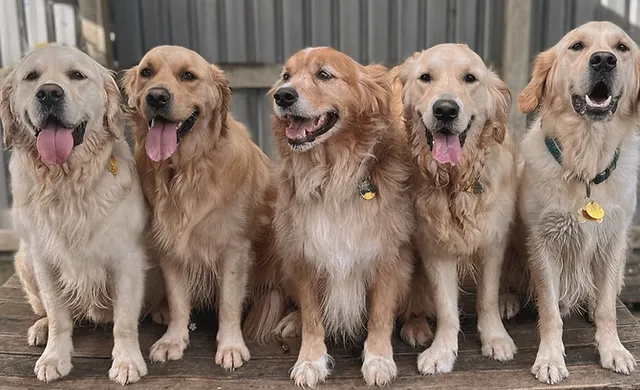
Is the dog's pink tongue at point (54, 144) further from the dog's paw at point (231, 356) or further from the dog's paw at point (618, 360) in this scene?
the dog's paw at point (618, 360)

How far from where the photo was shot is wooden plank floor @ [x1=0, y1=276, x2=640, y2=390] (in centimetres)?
220

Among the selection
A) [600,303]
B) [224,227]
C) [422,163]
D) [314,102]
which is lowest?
[600,303]

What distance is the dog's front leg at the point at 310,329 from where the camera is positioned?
224 cm

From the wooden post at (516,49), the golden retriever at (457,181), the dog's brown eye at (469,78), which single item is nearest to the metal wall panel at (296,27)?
the wooden post at (516,49)

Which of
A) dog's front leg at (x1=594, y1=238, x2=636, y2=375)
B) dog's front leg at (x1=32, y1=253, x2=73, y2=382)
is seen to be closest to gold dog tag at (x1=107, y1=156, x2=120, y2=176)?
dog's front leg at (x1=32, y1=253, x2=73, y2=382)

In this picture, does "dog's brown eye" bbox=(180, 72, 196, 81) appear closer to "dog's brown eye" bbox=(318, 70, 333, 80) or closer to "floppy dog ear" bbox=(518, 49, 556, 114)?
"dog's brown eye" bbox=(318, 70, 333, 80)

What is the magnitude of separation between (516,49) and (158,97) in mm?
2667

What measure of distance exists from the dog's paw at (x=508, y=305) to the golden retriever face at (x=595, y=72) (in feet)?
3.14

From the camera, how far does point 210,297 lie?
2.62 m

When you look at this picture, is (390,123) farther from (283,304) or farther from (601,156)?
(283,304)

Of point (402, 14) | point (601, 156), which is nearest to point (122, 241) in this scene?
point (601, 156)

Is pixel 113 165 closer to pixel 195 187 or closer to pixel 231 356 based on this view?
pixel 195 187

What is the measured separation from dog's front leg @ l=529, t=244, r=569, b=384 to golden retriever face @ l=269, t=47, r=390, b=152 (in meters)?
0.87

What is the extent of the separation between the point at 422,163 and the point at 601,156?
0.66 metres
